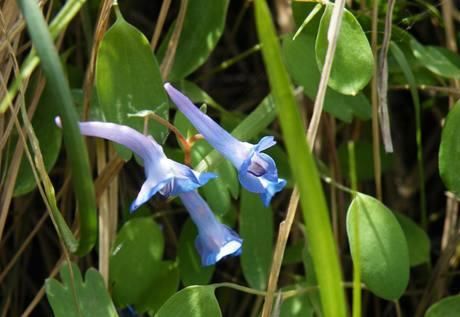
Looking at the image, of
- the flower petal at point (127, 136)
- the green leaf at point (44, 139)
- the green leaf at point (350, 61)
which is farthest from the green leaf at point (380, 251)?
the green leaf at point (44, 139)

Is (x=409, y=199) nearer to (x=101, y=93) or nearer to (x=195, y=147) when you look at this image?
(x=195, y=147)

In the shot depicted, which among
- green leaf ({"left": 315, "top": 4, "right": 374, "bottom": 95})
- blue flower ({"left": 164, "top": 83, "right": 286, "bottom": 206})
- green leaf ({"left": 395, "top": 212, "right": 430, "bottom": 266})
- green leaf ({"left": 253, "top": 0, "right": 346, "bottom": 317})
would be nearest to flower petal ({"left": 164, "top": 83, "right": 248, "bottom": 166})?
blue flower ({"left": 164, "top": 83, "right": 286, "bottom": 206})

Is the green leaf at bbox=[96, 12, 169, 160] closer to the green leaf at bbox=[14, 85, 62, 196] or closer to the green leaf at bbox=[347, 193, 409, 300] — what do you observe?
the green leaf at bbox=[14, 85, 62, 196]

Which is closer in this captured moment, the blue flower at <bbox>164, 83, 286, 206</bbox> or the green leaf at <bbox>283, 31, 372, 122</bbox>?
the blue flower at <bbox>164, 83, 286, 206</bbox>

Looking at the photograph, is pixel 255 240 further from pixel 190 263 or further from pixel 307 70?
pixel 307 70

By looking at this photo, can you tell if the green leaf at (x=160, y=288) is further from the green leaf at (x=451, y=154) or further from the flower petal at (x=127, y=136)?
A: the green leaf at (x=451, y=154)

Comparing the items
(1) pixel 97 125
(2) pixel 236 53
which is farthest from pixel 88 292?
(2) pixel 236 53

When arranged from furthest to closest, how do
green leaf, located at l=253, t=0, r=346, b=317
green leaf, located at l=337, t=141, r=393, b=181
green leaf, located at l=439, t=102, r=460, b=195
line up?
1. green leaf, located at l=337, t=141, r=393, b=181
2. green leaf, located at l=439, t=102, r=460, b=195
3. green leaf, located at l=253, t=0, r=346, b=317
